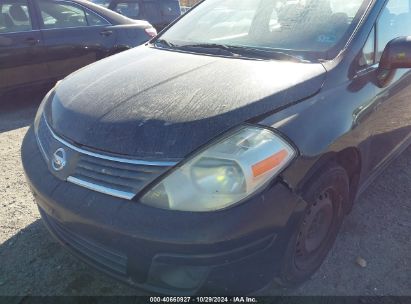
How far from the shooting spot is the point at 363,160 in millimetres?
2402

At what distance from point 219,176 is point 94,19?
4.79 meters

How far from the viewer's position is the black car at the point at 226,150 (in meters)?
1.64

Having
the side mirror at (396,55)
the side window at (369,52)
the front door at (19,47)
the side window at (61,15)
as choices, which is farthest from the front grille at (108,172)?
the side window at (61,15)

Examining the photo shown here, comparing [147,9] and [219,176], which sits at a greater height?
[219,176]

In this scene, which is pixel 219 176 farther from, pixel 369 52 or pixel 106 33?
pixel 106 33

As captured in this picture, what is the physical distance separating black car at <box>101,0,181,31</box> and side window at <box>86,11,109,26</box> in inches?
86.5

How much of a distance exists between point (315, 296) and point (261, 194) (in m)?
0.91

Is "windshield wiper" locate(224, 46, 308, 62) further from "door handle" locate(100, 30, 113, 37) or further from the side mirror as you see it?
"door handle" locate(100, 30, 113, 37)

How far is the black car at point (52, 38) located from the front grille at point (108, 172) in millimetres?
3659

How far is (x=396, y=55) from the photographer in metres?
2.25

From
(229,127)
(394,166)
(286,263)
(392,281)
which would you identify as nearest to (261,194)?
(229,127)

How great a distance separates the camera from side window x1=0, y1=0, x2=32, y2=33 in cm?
495

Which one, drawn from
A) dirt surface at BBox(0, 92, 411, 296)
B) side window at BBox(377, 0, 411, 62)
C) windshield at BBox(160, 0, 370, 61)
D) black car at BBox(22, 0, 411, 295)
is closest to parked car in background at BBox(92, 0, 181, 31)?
windshield at BBox(160, 0, 370, 61)

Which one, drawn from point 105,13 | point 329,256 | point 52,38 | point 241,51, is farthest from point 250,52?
point 105,13
